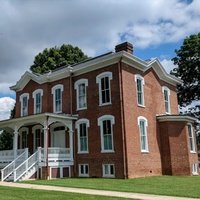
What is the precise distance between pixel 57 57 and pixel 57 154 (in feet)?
78.7

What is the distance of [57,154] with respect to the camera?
2280 centimetres

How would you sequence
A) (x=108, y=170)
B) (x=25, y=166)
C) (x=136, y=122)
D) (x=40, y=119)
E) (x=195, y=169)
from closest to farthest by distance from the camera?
1. (x=25, y=166)
2. (x=108, y=170)
3. (x=40, y=119)
4. (x=136, y=122)
5. (x=195, y=169)

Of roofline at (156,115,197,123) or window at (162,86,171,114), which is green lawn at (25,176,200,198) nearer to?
roofline at (156,115,197,123)

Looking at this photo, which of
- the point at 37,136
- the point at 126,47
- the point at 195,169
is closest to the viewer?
the point at 126,47

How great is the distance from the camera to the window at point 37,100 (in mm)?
27831

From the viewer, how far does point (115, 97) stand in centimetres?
2242

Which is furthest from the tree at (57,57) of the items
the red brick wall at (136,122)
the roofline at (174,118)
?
the roofline at (174,118)

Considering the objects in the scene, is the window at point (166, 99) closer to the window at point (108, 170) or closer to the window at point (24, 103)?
the window at point (108, 170)

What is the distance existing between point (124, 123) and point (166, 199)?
10.5 meters

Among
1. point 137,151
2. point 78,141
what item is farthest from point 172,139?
point 78,141

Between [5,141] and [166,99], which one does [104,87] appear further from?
[5,141]

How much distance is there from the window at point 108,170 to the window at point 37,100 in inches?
336

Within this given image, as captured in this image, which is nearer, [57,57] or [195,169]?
[195,169]

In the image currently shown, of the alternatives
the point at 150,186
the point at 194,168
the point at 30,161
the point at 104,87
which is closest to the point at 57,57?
the point at 104,87
